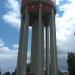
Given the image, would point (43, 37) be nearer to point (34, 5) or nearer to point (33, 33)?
point (33, 33)

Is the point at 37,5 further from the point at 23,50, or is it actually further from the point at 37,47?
the point at 23,50

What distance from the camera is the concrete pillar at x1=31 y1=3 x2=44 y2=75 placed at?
138 ft

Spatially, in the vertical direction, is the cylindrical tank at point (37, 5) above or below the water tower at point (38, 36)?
above

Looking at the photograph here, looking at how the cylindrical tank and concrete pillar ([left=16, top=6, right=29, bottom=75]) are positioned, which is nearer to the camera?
concrete pillar ([left=16, top=6, right=29, bottom=75])

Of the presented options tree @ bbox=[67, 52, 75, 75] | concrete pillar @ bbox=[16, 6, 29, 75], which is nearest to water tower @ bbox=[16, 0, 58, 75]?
concrete pillar @ bbox=[16, 6, 29, 75]

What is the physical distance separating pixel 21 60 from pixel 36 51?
3.45 meters

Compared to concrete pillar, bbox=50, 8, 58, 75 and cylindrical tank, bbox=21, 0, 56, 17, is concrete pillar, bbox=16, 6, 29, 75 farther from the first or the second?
concrete pillar, bbox=50, 8, 58, 75

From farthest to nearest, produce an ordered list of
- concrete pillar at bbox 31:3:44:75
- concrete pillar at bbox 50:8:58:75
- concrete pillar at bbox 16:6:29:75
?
1. concrete pillar at bbox 50:8:58:75
2. concrete pillar at bbox 16:6:29:75
3. concrete pillar at bbox 31:3:44:75

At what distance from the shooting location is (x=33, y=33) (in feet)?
151

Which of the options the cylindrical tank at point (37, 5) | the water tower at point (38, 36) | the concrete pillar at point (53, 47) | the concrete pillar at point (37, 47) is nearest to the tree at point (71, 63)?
the water tower at point (38, 36)

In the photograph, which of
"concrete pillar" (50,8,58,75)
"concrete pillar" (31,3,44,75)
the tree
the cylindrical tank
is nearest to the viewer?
"concrete pillar" (31,3,44,75)

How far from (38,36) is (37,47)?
7.03 feet

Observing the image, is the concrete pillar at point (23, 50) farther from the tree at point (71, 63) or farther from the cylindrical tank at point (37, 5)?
the tree at point (71, 63)

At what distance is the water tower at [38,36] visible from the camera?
42.9 m
